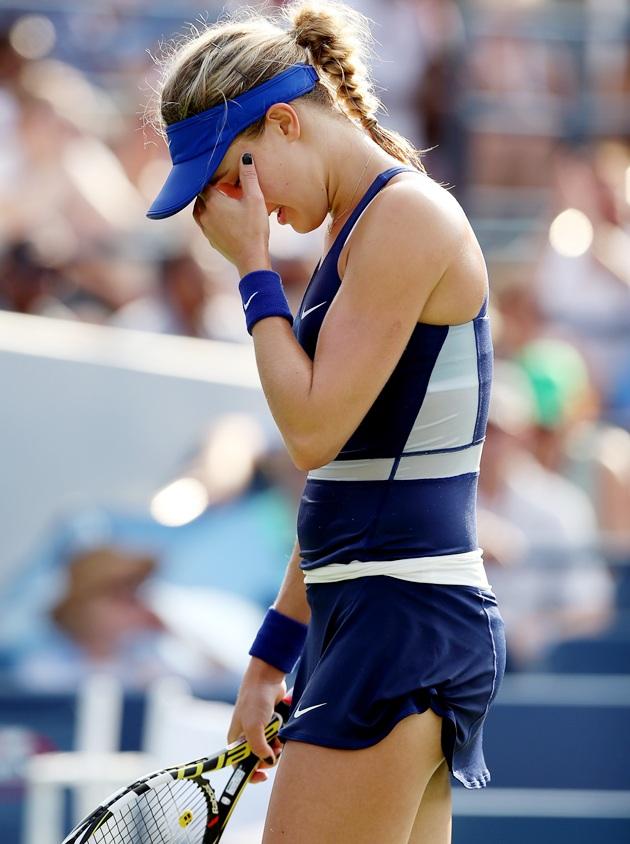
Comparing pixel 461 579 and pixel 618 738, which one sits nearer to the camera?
pixel 461 579

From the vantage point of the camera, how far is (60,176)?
227 inches

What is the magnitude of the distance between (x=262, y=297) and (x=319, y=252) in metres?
3.93

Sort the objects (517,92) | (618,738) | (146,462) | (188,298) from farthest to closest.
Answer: (517,92)
(188,298)
(146,462)
(618,738)

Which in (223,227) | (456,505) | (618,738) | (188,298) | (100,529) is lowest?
(618,738)

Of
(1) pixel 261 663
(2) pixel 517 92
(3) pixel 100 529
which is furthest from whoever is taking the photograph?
(2) pixel 517 92

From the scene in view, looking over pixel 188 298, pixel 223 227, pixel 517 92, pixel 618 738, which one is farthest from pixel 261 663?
pixel 517 92

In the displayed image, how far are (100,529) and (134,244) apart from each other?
1.47 metres

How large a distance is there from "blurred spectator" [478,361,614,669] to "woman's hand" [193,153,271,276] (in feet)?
9.68

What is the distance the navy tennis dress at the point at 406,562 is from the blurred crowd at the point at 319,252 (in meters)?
1.74

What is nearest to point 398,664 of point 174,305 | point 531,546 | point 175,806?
point 175,806

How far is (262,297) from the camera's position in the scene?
1906mm

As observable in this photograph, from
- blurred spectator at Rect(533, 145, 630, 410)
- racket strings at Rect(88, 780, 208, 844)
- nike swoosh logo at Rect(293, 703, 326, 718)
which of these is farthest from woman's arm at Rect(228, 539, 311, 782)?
blurred spectator at Rect(533, 145, 630, 410)

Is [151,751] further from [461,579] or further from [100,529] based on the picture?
[461,579]

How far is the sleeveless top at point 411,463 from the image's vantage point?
1.90m
